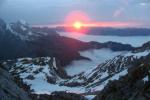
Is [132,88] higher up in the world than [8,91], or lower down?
lower down

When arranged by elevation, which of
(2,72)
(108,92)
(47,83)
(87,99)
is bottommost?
(47,83)

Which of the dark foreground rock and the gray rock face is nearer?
the gray rock face

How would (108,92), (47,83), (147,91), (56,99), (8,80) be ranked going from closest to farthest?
(147,91)
(8,80)
(108,92)
(56,99)
(47,83)

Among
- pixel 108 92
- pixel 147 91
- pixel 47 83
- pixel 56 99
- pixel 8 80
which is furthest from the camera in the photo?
pixel 47 83

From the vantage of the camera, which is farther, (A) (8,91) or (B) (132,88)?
(B) (132,88)

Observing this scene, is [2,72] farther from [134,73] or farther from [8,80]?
[134,73]

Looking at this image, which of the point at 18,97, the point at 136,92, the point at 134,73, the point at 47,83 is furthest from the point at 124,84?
the point at 47,83

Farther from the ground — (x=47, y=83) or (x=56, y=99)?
(x=56, y=99)

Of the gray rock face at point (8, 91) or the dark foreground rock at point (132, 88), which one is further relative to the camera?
the dark foreground rock at point (132, 88)

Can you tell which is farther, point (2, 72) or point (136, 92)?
point (2, 72)
